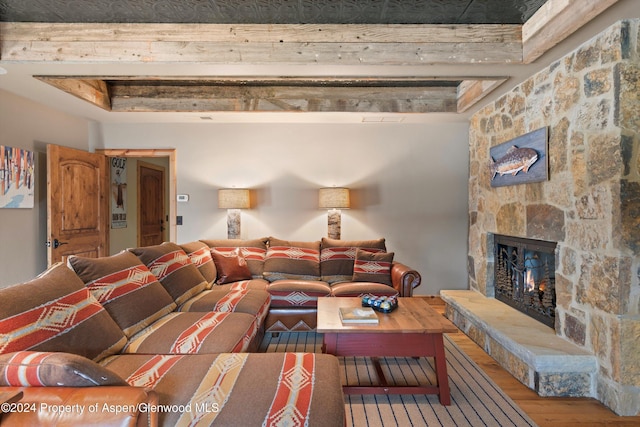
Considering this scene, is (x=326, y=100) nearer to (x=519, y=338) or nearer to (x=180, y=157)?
(x=180, y=157)

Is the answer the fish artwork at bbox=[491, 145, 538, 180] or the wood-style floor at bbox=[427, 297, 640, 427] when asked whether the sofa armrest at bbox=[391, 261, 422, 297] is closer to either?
the wood-style floor at bbox=[427, 297, 640, 427]

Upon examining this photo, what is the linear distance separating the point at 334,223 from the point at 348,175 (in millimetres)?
685

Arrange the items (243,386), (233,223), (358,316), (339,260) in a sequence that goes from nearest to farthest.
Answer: (243,386) < (358,316) < (339,260) < (233,223)

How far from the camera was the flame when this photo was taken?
311 centimetres

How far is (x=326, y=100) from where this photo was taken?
4.00m

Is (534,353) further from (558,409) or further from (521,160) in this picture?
(521,160)

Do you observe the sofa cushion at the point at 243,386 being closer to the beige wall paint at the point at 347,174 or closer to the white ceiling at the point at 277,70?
the white ceiling at the point at 277,70

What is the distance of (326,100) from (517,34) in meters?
1.99

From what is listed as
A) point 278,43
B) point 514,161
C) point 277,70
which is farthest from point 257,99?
point 514,161

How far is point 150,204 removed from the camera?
20.2 feet

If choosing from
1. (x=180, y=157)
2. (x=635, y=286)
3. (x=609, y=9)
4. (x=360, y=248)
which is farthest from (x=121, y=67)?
(x=635, y=286)

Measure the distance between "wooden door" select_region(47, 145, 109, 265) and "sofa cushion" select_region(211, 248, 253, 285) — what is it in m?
1.63

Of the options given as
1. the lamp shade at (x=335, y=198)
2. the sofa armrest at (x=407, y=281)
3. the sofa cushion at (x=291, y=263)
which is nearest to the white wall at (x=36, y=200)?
the sofa cushion at (x=291, y=263)

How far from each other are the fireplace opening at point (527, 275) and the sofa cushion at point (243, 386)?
2.17m
